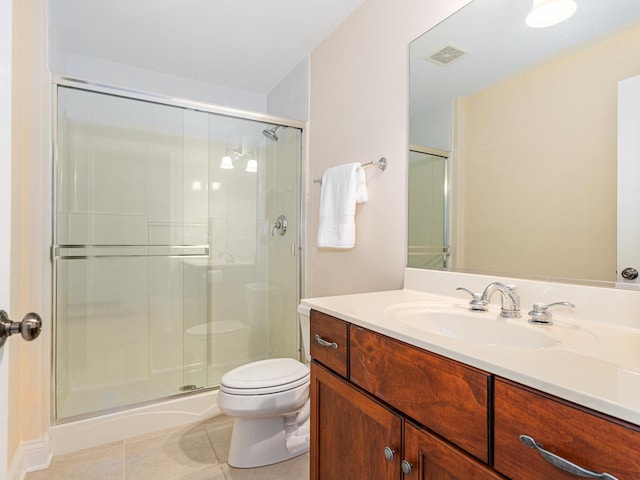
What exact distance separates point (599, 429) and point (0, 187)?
3.27ft

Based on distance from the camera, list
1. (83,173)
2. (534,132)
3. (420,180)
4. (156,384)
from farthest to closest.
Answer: (156,384) < (83,173) < (420,180) < (534,132)

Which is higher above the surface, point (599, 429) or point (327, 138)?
point (327, 138)

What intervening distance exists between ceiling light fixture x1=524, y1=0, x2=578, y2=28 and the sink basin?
921mm

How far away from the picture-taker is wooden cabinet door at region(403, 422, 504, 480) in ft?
2.04

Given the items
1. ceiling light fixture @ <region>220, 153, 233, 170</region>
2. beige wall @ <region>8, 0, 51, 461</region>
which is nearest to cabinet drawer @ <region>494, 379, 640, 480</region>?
beige wall @ <region>8, 0, 51, 461</region>

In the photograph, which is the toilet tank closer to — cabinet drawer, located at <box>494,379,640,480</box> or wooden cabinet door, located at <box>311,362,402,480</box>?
wooden cabinet door, located at <box>311,362,402,480</box>

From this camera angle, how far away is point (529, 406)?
54cm

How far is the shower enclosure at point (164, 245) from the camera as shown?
1.84 metres

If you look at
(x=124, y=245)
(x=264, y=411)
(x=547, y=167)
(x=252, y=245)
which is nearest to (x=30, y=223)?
(x=124, y=245)

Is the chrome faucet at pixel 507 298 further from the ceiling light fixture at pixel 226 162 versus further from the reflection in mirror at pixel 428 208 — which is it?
the ceiling light fixture at pixel 226 162

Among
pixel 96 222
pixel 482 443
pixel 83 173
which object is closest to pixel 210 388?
pixel 96 222

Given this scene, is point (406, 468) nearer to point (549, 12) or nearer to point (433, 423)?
point (433, 423)

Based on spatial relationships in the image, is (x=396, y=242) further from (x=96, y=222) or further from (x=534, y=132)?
(x=96, y=222)

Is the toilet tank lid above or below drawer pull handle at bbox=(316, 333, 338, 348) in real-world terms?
below
